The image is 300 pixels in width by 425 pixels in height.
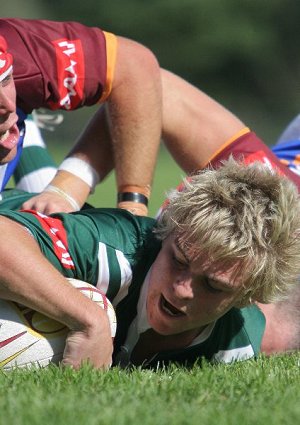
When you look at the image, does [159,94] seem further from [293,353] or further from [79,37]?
[293,353]

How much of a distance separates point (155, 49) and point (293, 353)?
28101 millimetres

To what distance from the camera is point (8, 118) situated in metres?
4.41

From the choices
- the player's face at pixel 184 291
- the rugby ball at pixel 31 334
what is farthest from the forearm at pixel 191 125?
the rugby ball at pixel 31 334

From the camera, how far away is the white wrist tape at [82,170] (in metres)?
5.11

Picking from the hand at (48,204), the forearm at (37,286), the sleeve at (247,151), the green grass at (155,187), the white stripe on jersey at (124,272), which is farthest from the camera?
the green grass at (155,187)

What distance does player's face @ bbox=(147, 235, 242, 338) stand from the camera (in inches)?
154

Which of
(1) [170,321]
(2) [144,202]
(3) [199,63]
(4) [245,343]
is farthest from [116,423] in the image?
(3) [199,63]

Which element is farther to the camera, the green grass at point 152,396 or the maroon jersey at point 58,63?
the maroon jersey at point 58,63

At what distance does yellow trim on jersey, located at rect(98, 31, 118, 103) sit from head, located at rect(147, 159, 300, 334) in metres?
1.11

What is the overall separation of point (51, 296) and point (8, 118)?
1.02 metres

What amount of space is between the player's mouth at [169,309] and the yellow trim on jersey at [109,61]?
1396 mm

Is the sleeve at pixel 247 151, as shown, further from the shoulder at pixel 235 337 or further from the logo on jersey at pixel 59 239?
the logo on jersey at pixel 59 239

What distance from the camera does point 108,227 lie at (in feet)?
13.6

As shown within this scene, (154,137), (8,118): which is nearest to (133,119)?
(154,137)
